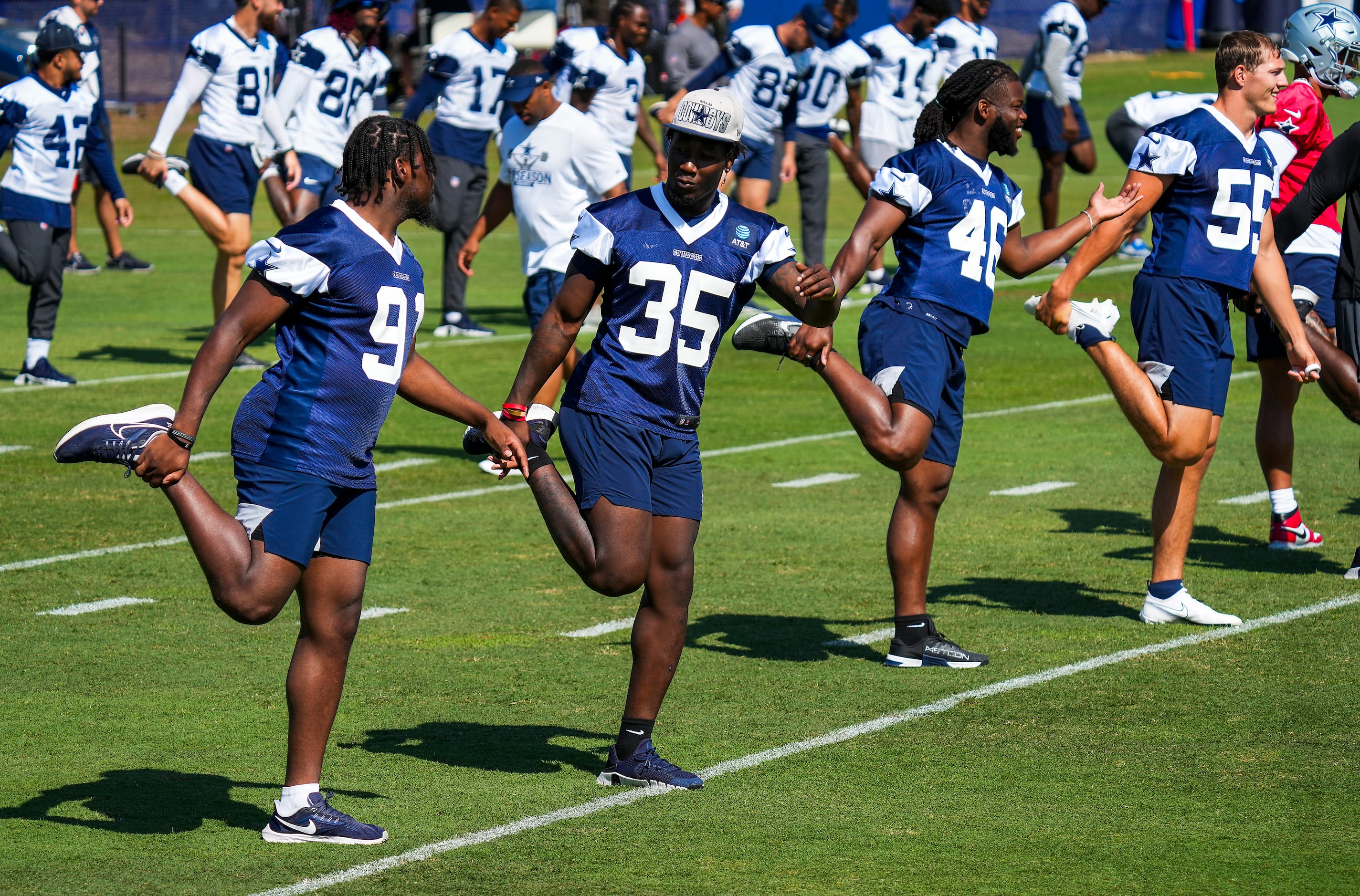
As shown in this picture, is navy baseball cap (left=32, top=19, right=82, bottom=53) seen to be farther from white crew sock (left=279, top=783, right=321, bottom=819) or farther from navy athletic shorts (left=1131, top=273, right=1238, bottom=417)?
white crew sock (left=279, top=783, right=321, bottom=819)

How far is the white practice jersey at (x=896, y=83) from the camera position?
17.8 m

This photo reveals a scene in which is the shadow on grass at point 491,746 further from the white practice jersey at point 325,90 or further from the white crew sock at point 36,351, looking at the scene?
the white practice jersey at point 325,90

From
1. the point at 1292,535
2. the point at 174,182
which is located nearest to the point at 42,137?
the point at 174,182

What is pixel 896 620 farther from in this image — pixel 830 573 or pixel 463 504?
pixel 463 504

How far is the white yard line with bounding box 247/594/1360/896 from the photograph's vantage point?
4852 mm

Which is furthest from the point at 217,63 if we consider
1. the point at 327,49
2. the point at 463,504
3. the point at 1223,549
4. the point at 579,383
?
the point at 579,383

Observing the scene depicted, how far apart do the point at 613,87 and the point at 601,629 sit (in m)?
9.21

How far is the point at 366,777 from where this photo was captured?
225 inches

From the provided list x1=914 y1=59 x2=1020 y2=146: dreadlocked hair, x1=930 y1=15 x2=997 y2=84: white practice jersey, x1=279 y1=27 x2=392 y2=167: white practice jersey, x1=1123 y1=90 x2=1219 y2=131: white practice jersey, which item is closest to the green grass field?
x1=914 y1=59 x2=1020 y2=146: dreadlocked hair

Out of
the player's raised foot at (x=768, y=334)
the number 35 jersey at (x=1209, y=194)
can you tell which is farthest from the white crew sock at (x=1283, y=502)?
the player's raised foot at (x=768, y=334)

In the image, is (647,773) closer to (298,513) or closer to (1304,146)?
(298,513)

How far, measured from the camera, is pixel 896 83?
17906 millimetres

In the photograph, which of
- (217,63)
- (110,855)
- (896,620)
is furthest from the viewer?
(217,63)

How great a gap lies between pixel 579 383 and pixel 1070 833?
1.91 m
